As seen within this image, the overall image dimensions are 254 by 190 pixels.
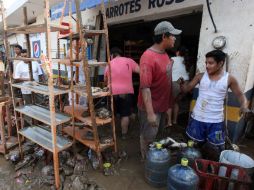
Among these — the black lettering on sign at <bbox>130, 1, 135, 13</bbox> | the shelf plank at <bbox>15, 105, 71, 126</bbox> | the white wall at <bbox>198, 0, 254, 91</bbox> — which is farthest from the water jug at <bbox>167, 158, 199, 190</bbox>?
the black lettering on sign at <bbox>130, 1, 135, 13</bbox>

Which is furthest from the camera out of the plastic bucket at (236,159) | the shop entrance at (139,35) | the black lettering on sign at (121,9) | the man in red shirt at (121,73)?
the shop entrance at (139,35)

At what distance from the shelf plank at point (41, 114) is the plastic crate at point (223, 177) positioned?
1.82m

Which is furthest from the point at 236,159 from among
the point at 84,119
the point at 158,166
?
the point at 84,119

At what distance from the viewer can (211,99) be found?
2799mm

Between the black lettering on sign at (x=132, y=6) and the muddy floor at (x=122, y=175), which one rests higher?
the black lettering on sign at (x=132, y=6)

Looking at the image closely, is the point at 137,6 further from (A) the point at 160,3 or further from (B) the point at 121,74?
(B) the point at 121,74

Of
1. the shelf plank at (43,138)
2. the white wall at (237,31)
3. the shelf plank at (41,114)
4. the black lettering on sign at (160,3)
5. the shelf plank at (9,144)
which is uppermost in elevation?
the black lettering on sign at (160,3)

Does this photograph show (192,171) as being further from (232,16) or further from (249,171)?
(232,16)

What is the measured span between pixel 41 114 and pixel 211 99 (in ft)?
7.92

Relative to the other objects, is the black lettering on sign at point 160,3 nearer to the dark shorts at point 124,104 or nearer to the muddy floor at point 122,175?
the dark shorts at point 124,104

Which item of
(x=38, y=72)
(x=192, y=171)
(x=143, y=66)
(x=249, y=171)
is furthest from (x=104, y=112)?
(x=38, y=72)

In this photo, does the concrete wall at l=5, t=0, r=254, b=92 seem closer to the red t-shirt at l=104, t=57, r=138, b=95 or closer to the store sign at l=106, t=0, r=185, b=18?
the store sign at l=106, t=0, r=185, b=18

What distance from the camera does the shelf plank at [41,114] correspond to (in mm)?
2834

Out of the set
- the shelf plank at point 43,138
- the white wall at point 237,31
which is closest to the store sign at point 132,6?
the white wall at point 237,31
